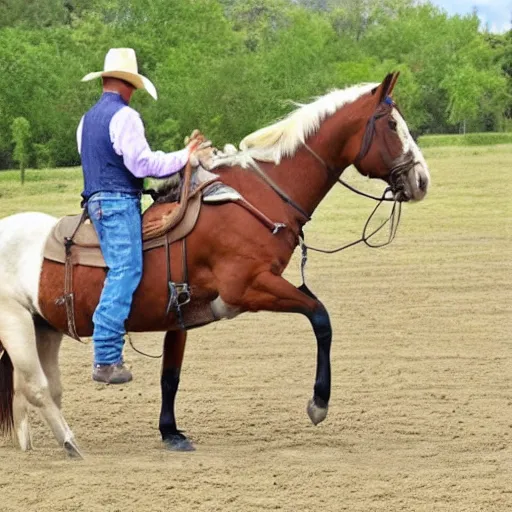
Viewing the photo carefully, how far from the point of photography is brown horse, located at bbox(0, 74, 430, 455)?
6359 millimetres

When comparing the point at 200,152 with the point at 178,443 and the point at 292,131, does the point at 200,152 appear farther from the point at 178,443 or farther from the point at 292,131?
the point at 178,443

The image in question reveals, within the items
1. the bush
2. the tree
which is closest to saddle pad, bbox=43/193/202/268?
the tree

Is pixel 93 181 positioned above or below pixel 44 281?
above

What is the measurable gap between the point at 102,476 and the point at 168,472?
1.17 ft

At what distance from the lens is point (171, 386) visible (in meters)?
6.97

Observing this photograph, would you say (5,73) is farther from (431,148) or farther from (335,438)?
(335,438)

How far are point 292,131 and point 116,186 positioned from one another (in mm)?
1088

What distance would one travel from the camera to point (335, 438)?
272 inches

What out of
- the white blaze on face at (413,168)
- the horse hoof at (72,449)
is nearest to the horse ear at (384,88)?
the white blaze on face at (413,168)

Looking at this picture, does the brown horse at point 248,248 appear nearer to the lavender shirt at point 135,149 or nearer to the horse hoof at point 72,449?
the horse hoof at point 72,449

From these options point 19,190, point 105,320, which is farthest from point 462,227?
point 19,190

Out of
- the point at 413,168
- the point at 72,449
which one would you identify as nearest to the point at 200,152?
the point at 413,168

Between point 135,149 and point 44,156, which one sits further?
point 44,156

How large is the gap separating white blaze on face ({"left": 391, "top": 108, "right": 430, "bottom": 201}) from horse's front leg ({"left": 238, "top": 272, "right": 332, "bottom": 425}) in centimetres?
88
